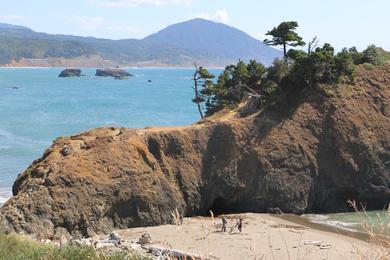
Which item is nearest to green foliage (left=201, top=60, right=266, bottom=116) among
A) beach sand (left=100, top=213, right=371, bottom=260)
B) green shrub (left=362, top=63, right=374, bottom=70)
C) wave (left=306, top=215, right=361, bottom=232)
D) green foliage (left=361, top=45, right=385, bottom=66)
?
green shrub (left=362, top=63, right=374, bottom=70)

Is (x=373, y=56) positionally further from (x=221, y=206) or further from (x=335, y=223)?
(x=221, y=206)

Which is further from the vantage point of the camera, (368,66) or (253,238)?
(368,66)

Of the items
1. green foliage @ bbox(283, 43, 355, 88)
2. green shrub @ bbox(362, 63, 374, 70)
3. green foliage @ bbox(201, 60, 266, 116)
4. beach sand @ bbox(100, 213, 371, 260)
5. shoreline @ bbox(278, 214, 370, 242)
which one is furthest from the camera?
green foliage @ bbox(201, 60, 266, 116)

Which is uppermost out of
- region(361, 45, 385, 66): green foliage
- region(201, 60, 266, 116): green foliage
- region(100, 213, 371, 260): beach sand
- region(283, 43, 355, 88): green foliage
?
region(361, 45, 385, 66): green foliage

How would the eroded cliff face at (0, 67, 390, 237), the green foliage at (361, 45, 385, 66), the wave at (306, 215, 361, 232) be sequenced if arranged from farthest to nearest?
the green foliage at (361, 45, 385, 66)
the wave at (306, 215, 361, 232)
the eroded cliff face at (0, 67, 390, 237)

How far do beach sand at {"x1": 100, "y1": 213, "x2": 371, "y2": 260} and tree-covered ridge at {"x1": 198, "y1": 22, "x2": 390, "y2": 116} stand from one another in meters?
11.0

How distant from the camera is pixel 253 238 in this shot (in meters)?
23.9

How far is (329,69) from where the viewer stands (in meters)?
39.2

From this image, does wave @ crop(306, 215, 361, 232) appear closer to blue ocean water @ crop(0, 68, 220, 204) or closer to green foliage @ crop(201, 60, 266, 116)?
green foliage @ crop(201, 60, 266, 116)

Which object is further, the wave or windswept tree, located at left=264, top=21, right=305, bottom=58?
windswept tree, located at left=264, top=21, right=305, bottom=58

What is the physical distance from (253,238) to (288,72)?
1823 cm

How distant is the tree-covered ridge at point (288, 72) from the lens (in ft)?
127

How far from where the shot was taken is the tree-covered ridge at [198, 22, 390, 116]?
3862cm

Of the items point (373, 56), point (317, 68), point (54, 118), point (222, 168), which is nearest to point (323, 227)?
point (222, 168)
